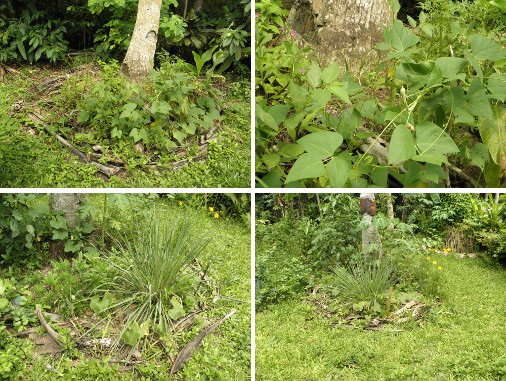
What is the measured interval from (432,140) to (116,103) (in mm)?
2075

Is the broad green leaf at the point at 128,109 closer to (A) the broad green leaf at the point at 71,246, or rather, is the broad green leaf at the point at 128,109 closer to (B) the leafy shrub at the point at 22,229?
(B) the leafy shrub at the point at 22,229

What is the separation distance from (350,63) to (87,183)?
1669 millimetres

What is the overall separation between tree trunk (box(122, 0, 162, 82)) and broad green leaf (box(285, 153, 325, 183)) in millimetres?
2044

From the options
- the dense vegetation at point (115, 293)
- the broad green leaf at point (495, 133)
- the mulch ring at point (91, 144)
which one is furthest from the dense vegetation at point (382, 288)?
the broad green leaf at point (495, 133)

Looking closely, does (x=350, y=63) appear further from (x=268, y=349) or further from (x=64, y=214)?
(x=64, y=214)

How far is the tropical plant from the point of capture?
74.9 inches

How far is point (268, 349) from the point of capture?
205 cm

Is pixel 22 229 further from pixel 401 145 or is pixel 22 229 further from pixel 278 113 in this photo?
pixel 401 145

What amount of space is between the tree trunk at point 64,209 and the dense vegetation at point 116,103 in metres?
0.23

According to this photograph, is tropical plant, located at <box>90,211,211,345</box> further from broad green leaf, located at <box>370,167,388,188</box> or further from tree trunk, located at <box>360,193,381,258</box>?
tree trunk, located at <box>360,193,381,258</box>

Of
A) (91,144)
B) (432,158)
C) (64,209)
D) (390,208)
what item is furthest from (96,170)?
(432,158)

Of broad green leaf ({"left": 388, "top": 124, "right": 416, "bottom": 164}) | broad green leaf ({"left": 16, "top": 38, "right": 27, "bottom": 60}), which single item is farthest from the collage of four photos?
broad green leaf ({"left": 16, "top": 38, "right": 27, "bottom": 60})

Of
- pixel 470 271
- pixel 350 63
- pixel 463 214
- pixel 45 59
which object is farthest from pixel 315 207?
pixel 45 59

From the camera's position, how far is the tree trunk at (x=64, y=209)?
2170 mm
